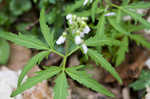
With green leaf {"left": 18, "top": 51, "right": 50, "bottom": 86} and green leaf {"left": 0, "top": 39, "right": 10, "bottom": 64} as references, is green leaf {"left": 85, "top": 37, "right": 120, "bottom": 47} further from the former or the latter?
green leaf {"left": 0, "top": 39, "right": 10, "bottom": 64}

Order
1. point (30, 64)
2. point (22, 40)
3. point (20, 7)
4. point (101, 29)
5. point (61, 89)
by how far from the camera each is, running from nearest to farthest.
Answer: point (61, 89) < point (30, 64) < point (22, 40) < point (101, 29) < point (20, 7)

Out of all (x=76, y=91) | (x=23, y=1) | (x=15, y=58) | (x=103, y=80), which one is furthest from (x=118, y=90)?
(x=23, y=1)

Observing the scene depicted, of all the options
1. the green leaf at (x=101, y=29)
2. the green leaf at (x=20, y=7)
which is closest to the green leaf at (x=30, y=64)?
the green leaf at (x=101, y=29)

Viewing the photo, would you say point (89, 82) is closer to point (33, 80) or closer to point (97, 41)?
point (97, 41)

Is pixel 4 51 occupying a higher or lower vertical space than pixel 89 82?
higher

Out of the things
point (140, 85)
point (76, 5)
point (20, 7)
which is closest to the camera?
point (76, 5)

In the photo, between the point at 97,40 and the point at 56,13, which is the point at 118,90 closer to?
the point at 97,40

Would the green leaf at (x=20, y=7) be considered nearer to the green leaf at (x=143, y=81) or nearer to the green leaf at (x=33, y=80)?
the green leaf at (x=33, y=80)

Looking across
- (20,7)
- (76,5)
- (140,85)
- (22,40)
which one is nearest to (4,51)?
(20,7)

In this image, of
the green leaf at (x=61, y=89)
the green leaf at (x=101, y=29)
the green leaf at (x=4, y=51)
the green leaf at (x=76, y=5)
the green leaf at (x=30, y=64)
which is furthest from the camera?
the green leaf at (x=4, y=51)
